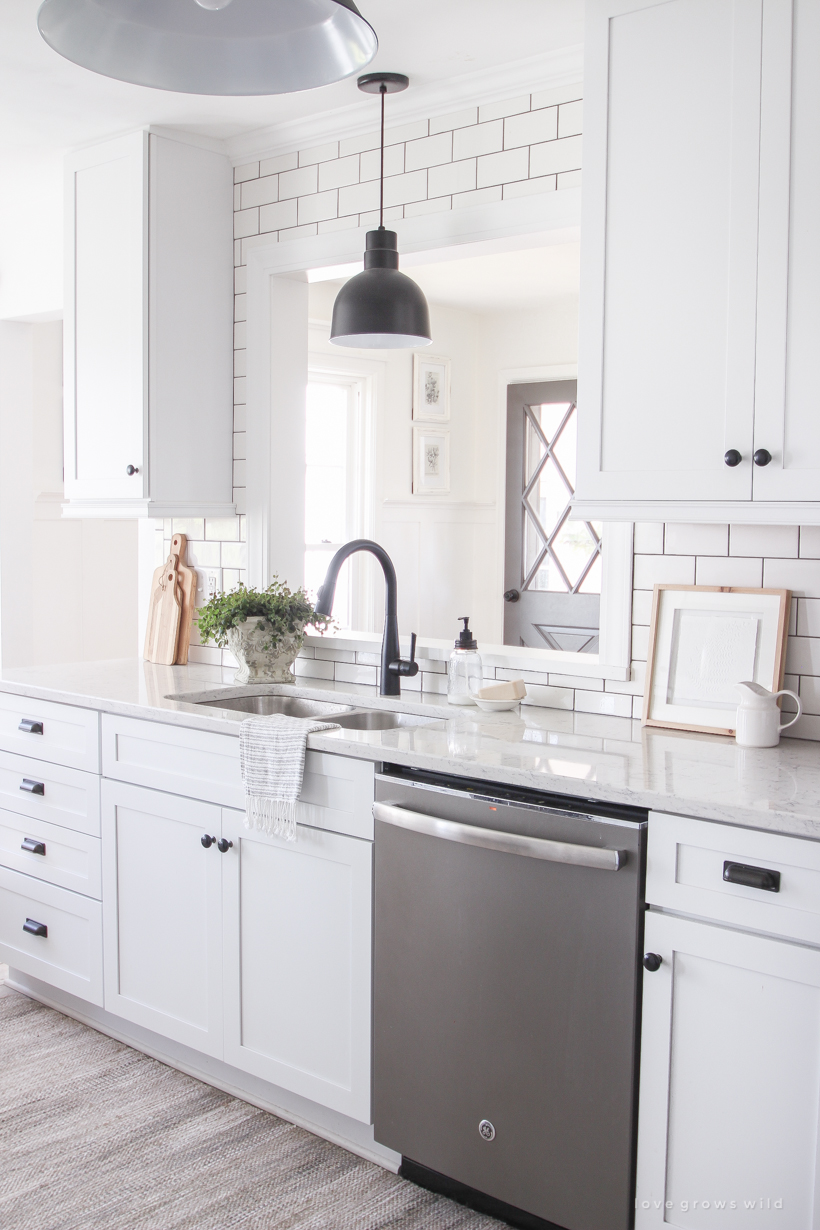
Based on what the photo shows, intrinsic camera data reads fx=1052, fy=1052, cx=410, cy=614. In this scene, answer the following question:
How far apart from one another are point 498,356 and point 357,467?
1.18 metres

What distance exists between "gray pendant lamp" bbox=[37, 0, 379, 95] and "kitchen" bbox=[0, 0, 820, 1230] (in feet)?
0.96

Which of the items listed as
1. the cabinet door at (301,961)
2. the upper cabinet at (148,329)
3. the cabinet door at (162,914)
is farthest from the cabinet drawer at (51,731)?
the upper cabinet at (148,329)

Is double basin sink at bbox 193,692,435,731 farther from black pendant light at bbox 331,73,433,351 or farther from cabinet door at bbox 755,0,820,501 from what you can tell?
cabinet door at bbox 755,0,820,501

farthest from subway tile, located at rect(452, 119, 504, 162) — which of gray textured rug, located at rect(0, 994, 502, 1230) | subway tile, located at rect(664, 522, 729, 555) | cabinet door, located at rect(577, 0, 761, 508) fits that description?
gray textured rug, located at rect(0, 994, 502, 1230)

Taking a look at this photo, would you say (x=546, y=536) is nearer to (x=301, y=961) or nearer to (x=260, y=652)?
(x=260, y=652)

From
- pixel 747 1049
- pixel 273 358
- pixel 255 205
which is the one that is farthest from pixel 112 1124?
pixel 255 205

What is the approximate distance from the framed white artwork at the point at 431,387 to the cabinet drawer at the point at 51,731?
2933 mm

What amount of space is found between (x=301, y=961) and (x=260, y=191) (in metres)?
2.26

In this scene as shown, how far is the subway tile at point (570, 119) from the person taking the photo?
8.13ft

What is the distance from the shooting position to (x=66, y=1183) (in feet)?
7.14

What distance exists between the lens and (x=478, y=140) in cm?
267

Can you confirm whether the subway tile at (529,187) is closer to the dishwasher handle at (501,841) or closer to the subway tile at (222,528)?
the subway tile at (222,528)

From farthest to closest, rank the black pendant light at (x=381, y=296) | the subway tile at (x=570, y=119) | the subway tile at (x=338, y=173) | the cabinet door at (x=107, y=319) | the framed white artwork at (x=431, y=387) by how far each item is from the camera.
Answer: the framed white artwork at (x=431, y=387), the cabinet door at (x=107, y=319), the subway tile at (x=338, y=173), the black pendant light at (x=381, y=296), the subway tile at (x=570, y=119)

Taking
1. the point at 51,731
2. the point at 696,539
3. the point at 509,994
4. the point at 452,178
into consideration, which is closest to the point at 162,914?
the point at 51,731
